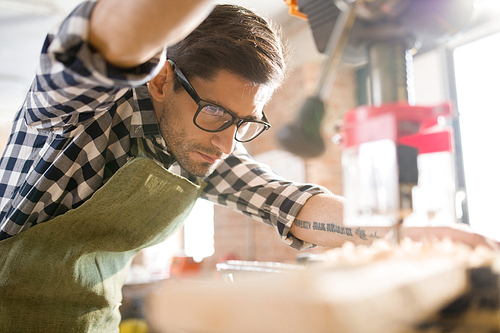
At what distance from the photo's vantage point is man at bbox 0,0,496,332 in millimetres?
519

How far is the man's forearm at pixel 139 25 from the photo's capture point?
37 cm

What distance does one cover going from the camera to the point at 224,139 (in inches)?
34.4

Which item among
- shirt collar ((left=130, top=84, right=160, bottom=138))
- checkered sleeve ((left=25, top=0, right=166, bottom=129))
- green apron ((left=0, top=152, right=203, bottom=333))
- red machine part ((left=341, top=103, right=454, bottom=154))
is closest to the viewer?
red machine part ((left=341, top=103, right=454, bottom=154))

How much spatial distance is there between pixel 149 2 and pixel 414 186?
0.31 meters

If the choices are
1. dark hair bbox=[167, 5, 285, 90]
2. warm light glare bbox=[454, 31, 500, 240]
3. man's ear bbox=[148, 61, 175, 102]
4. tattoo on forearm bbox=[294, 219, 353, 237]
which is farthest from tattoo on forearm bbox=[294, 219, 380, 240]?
warm light glare bbox=[454, 31, 500, 240]

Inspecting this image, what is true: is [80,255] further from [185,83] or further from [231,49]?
[231,49]

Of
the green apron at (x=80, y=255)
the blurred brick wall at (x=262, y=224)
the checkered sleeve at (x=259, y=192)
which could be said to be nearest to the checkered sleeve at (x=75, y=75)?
the green apron at (x=80, y=255)

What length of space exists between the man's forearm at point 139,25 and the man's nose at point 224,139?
439 mm

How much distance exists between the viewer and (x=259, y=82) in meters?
0.86

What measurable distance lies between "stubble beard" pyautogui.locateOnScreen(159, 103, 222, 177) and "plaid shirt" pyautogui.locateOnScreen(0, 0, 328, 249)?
0.03 metres

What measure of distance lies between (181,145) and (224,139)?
4.1 inches

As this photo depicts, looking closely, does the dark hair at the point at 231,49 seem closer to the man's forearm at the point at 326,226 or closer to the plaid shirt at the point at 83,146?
the plaid shirt at the point at 83,146

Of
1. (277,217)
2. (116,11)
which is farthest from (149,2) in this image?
(277,217)

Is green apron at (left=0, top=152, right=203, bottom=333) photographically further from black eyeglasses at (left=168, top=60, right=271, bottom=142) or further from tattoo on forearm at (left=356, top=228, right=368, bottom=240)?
tattoo on forearm at (left=356, top=228, right=368, bottom=240)
